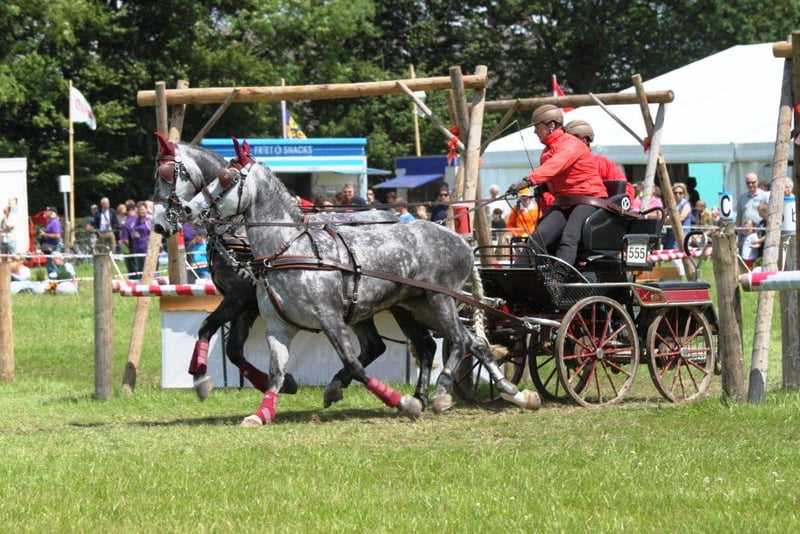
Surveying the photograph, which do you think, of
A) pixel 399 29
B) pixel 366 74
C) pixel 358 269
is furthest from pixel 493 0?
pixel 358 269

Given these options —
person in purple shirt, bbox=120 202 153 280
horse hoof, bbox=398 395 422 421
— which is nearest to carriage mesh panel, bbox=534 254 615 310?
horse hoof, bbox=398 395 422 421

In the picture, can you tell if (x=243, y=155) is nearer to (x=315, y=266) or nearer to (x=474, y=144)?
(x=315, y=266)

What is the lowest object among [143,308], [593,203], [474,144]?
[143,308]

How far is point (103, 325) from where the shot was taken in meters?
12.2

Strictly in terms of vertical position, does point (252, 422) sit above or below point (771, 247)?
below

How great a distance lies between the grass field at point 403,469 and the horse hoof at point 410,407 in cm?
9

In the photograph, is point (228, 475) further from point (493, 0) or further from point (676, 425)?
point (493, 0)

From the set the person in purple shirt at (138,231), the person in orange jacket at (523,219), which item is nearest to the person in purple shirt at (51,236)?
the person in purple shirt at (138,231)

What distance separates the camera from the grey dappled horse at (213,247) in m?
10.0

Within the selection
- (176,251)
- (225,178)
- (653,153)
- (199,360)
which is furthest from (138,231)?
(225,178)

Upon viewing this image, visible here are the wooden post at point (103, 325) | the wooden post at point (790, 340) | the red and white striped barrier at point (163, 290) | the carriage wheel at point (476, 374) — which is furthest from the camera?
the red and white striped barrier at point (163, 290)

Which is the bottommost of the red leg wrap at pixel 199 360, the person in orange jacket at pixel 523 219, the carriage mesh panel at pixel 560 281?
the red leg wrap at pixel 199 360

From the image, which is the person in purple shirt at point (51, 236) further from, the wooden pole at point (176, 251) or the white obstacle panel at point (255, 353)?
the white obstacle panel at point (255, 353)

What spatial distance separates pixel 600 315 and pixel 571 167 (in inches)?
48.0
